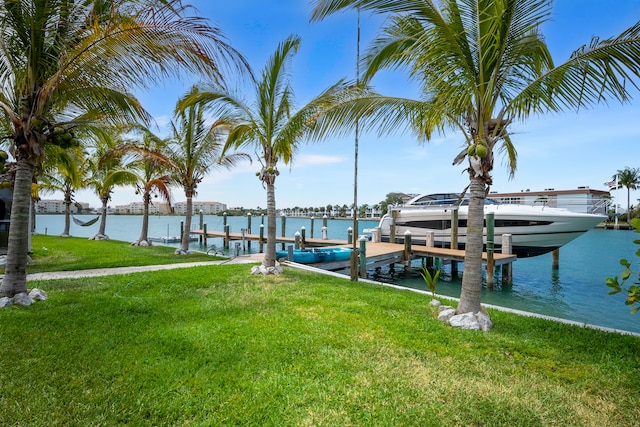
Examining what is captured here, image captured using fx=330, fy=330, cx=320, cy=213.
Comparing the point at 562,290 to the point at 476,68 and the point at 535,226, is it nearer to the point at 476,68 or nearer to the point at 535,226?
the point at 535,226

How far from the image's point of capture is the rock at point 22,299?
5684mm

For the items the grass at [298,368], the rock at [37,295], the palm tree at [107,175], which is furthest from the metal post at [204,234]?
the grass at [298,368]

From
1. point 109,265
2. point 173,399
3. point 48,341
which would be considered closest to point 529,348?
point 173,399

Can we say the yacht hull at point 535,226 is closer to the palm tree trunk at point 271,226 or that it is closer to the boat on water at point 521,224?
the boat on water at point 521,224

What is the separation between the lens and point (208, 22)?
5000mm

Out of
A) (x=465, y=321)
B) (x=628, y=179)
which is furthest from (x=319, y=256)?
(x=628, y=179)

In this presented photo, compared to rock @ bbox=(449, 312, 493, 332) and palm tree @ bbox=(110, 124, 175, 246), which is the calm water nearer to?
rock @ bbox=(449, 312, 493, 332)

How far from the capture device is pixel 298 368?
360cm

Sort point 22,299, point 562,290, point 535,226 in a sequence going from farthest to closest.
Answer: point 535,226, point 562,290, point 22,299

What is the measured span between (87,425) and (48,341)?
223 cm

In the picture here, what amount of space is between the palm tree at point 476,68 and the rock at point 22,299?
6.29 meters

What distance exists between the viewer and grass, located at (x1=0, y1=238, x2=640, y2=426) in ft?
9.30

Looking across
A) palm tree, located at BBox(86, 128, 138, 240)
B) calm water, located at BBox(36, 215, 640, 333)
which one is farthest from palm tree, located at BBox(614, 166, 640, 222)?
palm tree, located at BBox(86, 128, 138, 240)

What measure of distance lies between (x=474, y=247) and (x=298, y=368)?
10.6 ft
